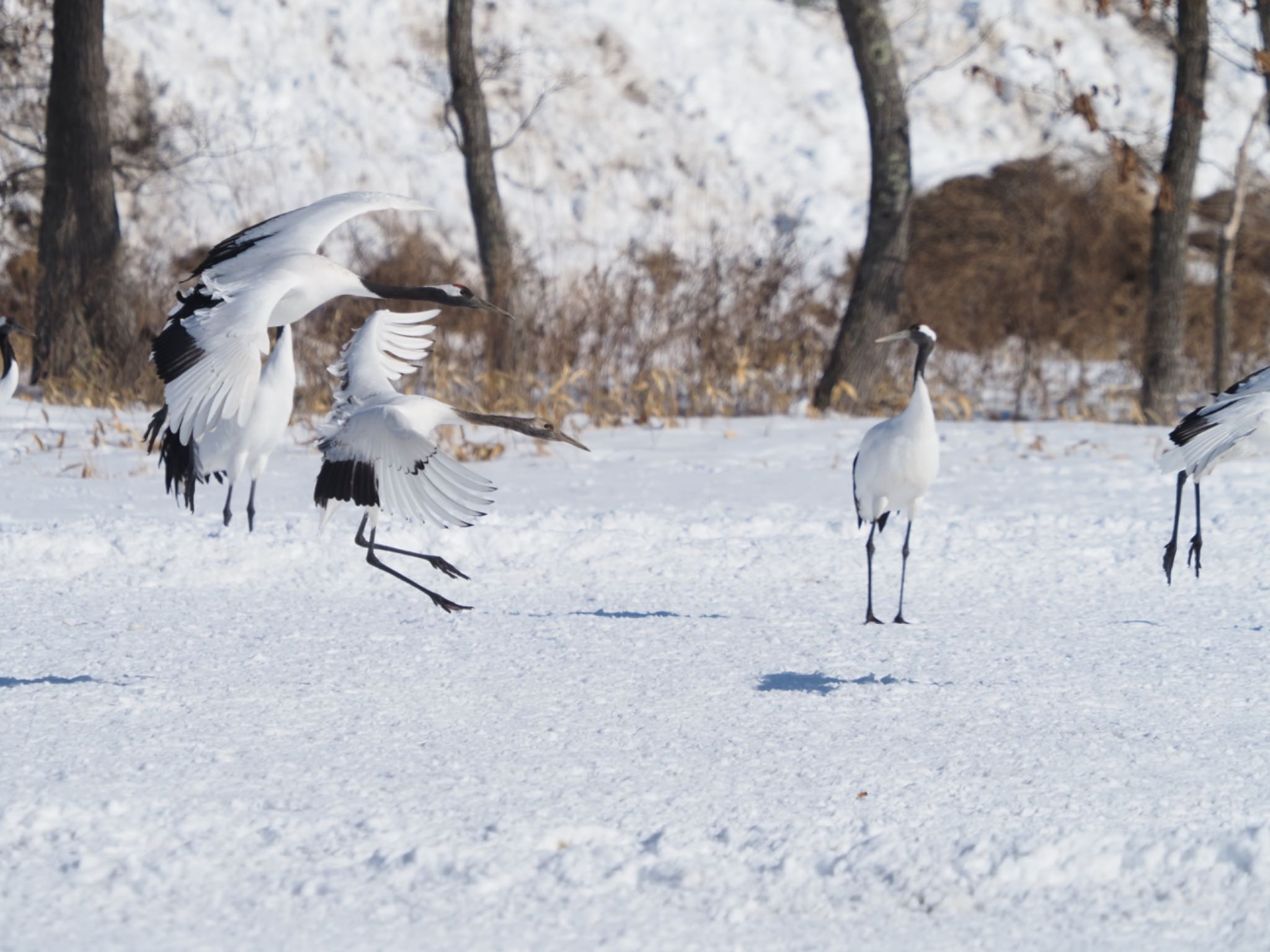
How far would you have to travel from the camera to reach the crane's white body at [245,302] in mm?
3865

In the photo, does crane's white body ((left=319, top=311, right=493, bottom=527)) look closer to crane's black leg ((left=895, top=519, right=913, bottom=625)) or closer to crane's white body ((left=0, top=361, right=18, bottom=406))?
crane's black leg ((left=895, top=519, right=913, bottom=625))

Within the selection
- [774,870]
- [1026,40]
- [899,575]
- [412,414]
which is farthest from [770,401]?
[1026,40]

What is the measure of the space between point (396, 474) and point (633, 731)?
3.25 ft

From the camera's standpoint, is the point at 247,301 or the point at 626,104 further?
the point at 626,104

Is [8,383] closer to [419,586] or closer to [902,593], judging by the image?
[419,586]

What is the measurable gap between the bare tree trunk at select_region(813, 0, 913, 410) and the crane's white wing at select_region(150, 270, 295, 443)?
659 centimetres

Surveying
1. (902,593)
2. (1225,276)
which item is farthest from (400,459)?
(1225,276)

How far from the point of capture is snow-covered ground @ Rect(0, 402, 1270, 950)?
2.58 metres

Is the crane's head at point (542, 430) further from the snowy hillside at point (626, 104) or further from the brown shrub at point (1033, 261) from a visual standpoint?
the snowy hillside at point (626, 104)

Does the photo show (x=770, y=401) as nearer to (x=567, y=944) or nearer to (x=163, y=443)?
(x=163, y=443)

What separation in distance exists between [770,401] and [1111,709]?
6.62 m

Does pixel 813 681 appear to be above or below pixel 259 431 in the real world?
below

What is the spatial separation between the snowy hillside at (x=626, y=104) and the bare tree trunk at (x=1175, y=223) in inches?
239

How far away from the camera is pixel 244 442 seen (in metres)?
5.25
